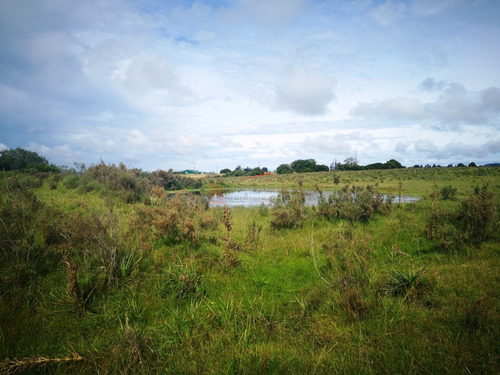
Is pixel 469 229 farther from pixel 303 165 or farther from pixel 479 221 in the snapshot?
pixel 303 165

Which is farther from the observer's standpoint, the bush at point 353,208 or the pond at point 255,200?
the pond at point 255,200

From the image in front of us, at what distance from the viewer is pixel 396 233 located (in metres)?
9.46

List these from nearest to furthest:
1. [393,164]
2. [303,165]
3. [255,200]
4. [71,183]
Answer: [71,183] → [255,200] → [393,164] → [303,165]

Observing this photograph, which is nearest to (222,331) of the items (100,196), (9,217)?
(9,217)

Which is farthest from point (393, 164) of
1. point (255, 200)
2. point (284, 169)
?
point (255, 200)

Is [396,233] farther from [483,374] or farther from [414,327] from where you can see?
[483,374]

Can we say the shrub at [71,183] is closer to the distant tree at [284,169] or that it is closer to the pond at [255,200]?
the pond at [255,200]

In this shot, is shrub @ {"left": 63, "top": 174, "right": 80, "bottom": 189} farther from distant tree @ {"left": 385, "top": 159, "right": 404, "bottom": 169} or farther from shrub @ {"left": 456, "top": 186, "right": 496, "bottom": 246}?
distant tree @ {"left": 385, "top": 159, "right": 404, "bottom": 169}

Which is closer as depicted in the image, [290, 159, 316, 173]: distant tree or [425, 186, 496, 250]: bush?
[425, 186, 496, 250]: bush

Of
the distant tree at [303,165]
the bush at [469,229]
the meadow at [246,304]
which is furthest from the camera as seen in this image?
the distant tree at [303,165]

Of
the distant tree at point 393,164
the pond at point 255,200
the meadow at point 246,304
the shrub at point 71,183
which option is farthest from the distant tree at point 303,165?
the meadow at point 246,304

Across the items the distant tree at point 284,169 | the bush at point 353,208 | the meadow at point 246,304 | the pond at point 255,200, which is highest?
the distant tree at point 284,169

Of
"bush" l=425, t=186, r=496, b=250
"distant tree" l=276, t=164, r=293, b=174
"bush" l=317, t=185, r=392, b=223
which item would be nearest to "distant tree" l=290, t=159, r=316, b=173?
"distant tree" l=276, t=164, r=293, b=174

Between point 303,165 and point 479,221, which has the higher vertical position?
point 303,165
